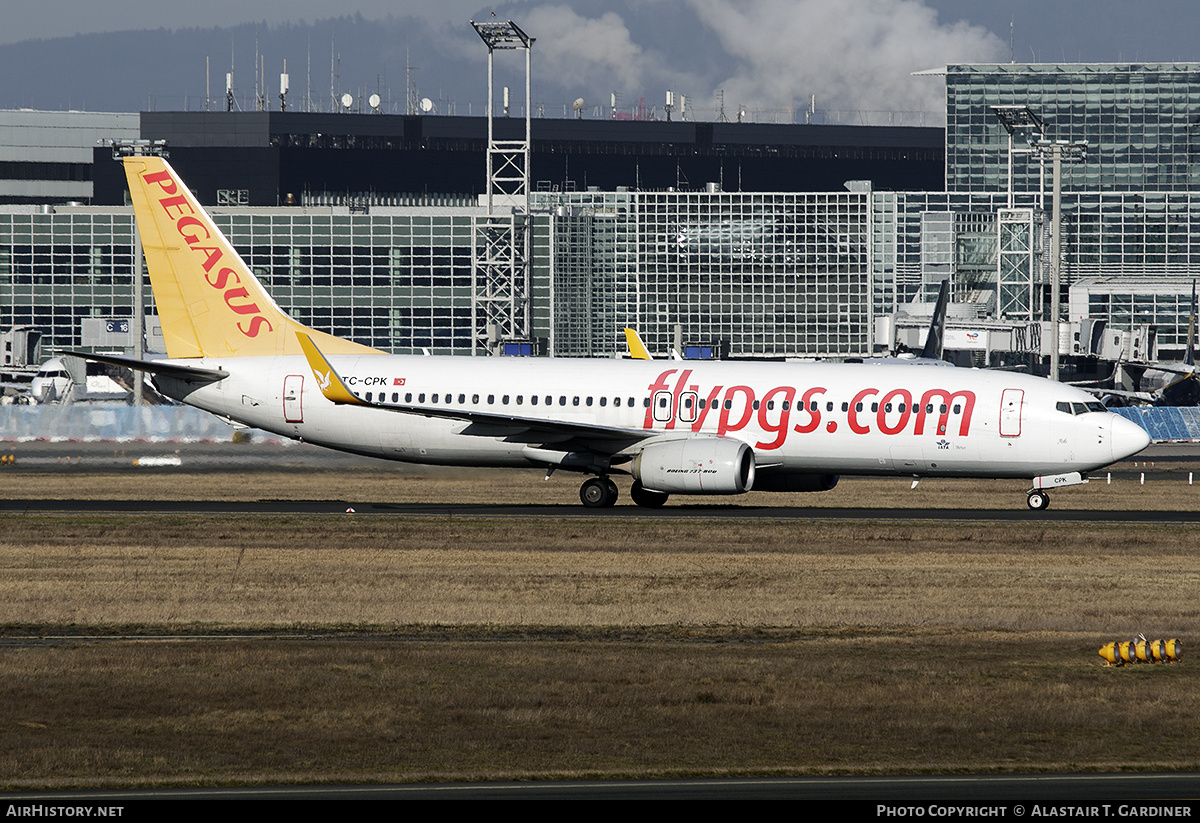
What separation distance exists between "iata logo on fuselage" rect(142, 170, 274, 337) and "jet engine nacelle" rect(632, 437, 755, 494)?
42.6 ft

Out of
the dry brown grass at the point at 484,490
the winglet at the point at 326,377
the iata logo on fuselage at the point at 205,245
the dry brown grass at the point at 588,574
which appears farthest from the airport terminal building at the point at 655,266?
the dry brown grass at the point at 588,574

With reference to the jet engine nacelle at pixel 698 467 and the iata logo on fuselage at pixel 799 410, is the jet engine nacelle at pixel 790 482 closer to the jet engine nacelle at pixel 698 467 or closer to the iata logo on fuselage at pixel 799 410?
the iata logo on fuselage at pixel 799 410

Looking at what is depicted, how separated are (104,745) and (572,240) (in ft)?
481

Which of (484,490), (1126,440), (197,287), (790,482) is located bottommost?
(484,490)

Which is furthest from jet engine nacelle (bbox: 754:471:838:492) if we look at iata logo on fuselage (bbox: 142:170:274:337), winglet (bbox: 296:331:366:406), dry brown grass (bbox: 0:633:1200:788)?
dry brown grass (bbox: 0:633:1200:788)

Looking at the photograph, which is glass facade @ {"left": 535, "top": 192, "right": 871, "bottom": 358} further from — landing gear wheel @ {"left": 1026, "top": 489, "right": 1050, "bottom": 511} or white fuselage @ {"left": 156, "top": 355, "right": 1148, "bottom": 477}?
landing gear wheel @ {"left": 1026, "top": 489, "right": 1050, "bottom": 511}

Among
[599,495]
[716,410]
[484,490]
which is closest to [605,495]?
[599,495]

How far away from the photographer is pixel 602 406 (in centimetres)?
4184

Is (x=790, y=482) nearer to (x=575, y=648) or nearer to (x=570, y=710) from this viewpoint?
(x=575, y=648)

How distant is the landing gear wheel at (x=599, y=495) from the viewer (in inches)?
1633

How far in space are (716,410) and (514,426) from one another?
17.4 feet

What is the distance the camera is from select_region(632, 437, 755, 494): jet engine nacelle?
38781 millimetres

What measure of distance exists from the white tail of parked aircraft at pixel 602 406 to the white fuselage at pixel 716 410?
0.05 meters
